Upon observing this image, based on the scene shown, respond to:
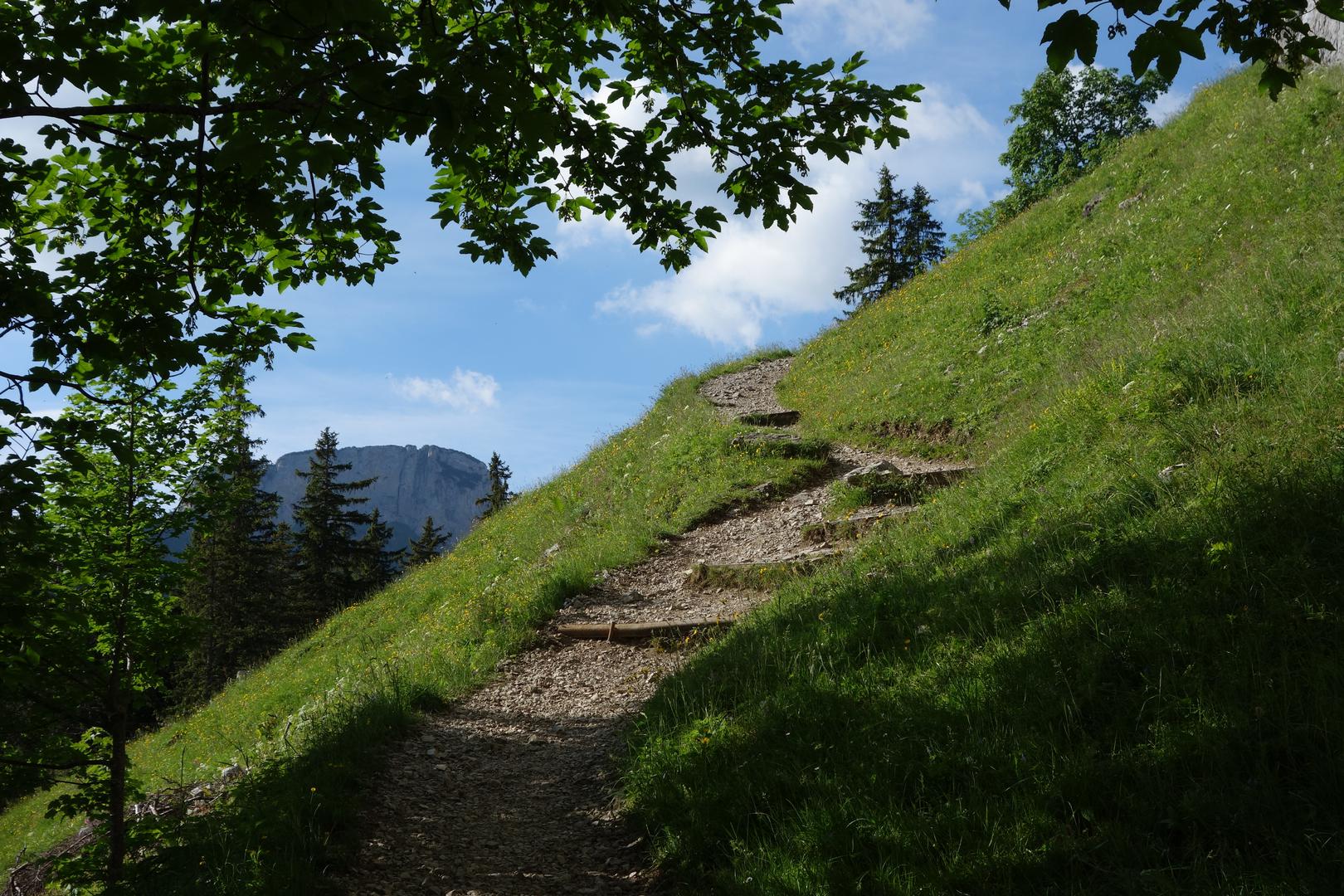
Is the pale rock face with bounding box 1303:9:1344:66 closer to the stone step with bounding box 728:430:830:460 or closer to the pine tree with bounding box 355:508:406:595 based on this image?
the stone step with bounding box 728:430:830:460

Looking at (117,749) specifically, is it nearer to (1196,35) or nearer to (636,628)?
(636,628)

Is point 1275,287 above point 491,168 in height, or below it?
below

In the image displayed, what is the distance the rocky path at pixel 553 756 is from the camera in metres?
5.25

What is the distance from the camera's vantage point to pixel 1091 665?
4.61m

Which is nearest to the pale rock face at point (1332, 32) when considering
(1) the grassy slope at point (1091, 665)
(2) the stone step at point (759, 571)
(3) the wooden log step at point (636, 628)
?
(1) the grassy slope at point (1091, 665)

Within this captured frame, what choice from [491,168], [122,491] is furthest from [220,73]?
[122,491]

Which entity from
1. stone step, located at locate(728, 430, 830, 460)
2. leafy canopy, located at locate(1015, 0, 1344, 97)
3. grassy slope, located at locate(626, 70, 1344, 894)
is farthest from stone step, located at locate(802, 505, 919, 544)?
leafy canopy, located at locate(1015, 0, 1344, 97)

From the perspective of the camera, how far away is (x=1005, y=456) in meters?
9.40

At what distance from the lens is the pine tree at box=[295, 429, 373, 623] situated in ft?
130

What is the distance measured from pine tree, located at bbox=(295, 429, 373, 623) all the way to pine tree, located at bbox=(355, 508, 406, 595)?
450 millimetres

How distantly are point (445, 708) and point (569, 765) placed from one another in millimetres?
2187

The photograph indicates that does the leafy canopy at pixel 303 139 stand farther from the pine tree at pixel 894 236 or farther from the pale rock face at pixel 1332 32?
the pine tree at pixel 894 236

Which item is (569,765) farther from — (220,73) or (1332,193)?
(1332,193)

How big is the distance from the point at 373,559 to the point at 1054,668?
42.7 m
